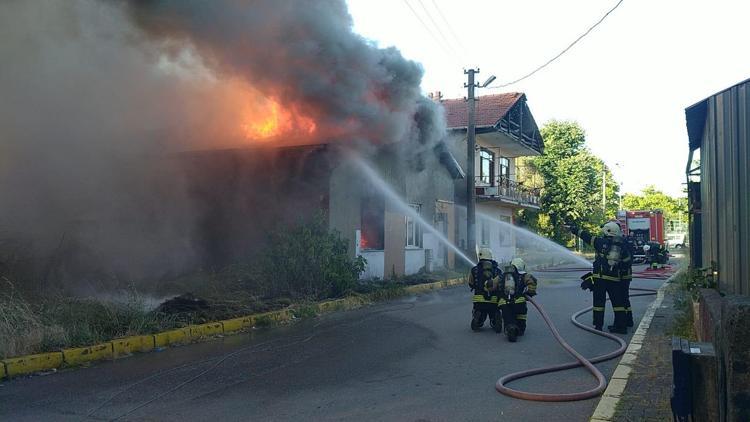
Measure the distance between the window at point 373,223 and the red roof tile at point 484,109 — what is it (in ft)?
31.8

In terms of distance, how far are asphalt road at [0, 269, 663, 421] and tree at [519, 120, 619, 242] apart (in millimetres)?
27325

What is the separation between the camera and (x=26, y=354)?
19.2 feet


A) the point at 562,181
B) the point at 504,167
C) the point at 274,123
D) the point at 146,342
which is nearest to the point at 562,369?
the point at 146,342

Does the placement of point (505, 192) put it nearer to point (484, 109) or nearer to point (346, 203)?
point (484, 109)

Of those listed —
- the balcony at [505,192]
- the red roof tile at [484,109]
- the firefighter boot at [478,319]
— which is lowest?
the firefighter boot at [478,319]

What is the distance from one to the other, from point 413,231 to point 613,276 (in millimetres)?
9306

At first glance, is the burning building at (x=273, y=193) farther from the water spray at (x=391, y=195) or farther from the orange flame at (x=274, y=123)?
the orange flame at (x=274, y=123)

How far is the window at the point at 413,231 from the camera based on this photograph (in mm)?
16578

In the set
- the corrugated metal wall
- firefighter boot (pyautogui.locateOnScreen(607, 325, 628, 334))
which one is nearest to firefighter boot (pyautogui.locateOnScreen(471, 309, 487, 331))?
firefighter boot (pyautogui.locateOnScreen(607, 325, 628, 334))

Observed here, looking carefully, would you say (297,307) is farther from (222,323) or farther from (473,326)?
(473,326)

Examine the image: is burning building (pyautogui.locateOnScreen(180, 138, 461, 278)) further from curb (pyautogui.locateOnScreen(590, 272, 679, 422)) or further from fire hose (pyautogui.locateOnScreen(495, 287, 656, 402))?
fire hose (pyautogui.locateOnScreen(495, 287, 656, 402))

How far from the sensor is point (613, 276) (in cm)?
789

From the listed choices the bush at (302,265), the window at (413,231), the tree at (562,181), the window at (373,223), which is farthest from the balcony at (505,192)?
the bush at (302,265)

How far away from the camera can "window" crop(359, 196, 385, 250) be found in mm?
14977
